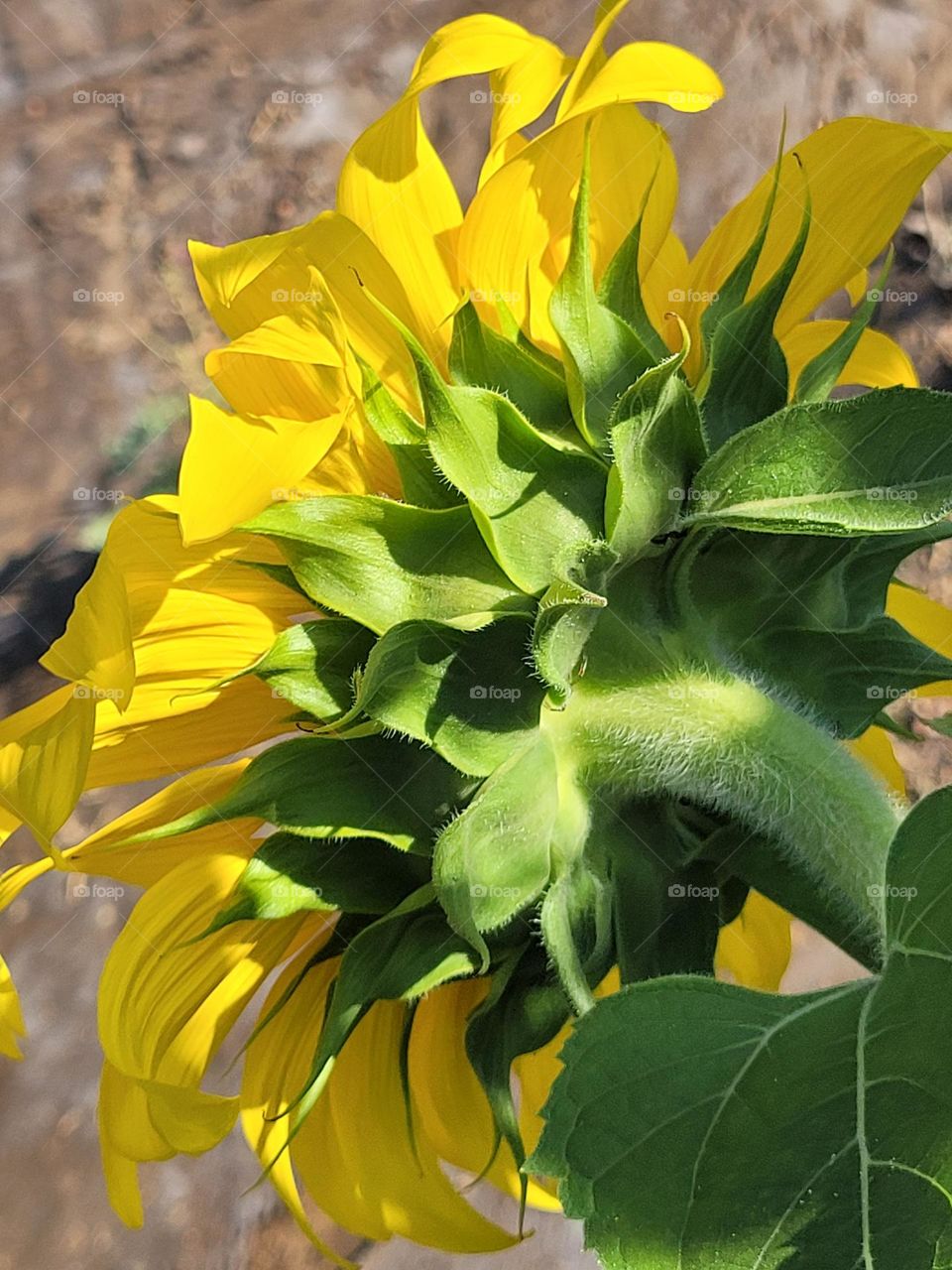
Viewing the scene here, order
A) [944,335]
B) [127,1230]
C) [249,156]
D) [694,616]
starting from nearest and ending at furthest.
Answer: [694,616], [127,1230], [944,335], [249,156]

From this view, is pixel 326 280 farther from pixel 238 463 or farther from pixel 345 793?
pixel 345 793

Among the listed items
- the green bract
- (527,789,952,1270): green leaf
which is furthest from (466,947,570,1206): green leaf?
(527,789,952,1270): green leaf

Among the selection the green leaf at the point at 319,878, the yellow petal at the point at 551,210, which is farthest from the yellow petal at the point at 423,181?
the green leaf at the point at 319,878

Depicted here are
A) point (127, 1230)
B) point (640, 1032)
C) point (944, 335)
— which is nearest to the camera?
point (640, 1032)

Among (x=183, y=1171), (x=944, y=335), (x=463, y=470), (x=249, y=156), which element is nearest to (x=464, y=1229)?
(x=463, y=470)

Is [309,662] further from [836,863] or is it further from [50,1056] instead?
[50,1056]

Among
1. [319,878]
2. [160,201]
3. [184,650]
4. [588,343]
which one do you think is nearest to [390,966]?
[319,878]

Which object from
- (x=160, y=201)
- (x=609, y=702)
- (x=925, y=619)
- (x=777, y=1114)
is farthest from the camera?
(x=160, y=201)
